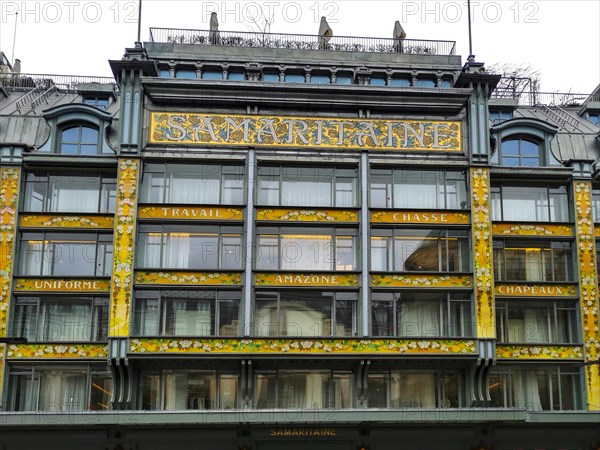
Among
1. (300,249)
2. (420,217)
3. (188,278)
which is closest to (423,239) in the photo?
(420,217)

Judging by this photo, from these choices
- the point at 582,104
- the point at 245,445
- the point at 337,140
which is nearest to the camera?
the point at 245,445

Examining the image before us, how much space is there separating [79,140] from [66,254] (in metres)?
5.11

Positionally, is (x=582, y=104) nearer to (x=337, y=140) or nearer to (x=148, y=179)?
(x=337, y=140)

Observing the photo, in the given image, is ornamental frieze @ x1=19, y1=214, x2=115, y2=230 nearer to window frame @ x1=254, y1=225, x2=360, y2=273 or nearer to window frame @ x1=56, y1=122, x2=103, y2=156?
window frame @ x1=56, y1=122, x2=103, y2=156

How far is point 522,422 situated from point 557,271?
272 inches

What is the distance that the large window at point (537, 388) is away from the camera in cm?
3897

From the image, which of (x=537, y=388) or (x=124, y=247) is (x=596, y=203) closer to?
(x=537, y=388)

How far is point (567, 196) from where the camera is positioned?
41.3 meters

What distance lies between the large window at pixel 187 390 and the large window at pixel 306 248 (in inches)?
195

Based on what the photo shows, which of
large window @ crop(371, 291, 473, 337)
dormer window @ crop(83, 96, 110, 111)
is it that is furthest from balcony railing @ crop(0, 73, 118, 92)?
large window @ crop(371, 291, 473, 337)

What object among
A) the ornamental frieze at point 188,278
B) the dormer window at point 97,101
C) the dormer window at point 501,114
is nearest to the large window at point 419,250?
the ornamental frieze at point 188,278

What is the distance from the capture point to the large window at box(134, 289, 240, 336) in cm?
3741

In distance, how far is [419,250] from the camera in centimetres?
3906

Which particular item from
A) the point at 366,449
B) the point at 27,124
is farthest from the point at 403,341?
the point at 27,124
